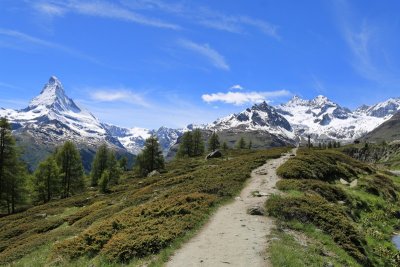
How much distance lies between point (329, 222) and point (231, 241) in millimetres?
8193

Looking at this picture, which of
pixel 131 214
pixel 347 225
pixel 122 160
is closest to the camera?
pixel 347 225

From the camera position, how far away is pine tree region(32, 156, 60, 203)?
72.1 metres

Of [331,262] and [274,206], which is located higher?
[274,206]

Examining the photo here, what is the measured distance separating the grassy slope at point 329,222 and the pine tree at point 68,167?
51.9 m

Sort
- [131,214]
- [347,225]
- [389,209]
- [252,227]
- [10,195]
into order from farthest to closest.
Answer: [10,195], [389,209], [131,214], [347,225], [252,227]

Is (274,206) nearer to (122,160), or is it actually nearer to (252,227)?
(252,227)

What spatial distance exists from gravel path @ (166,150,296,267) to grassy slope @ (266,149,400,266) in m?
0.87

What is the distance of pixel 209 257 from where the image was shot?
59.2ft

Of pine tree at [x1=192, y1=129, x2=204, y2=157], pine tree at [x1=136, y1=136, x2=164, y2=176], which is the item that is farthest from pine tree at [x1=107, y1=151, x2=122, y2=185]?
pine tree at [x1=192, y1=129, x2=204, y2=157]

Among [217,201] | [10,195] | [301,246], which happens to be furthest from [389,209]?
[10,195]

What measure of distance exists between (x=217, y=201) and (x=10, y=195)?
4839cm

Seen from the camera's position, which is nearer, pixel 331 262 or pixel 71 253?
pixel 331 262

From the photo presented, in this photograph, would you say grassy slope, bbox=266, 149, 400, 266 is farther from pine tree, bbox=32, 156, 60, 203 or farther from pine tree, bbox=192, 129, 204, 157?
pine tree, bbox=192, 129, 204, 157

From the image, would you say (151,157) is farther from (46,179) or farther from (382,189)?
(382,189)
